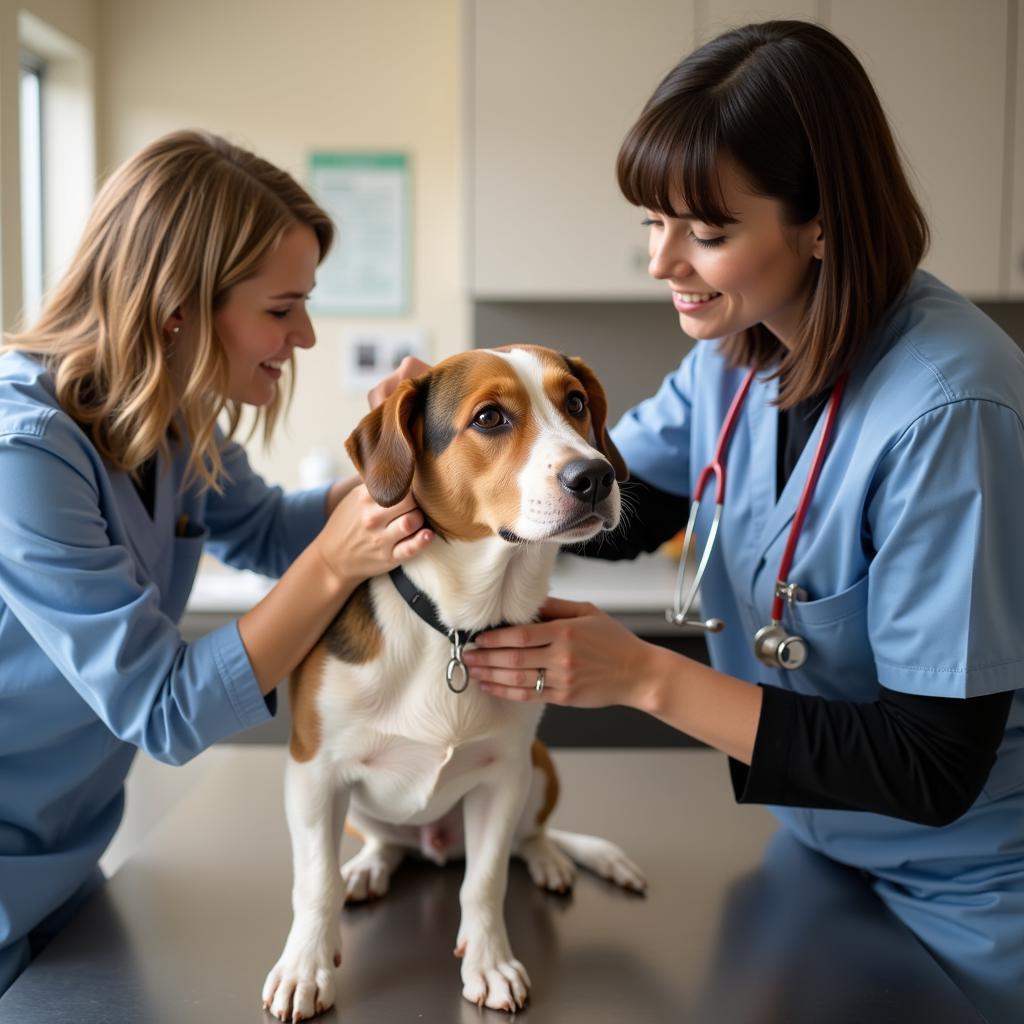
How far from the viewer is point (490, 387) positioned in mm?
1144

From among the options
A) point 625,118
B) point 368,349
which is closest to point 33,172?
point 368,349

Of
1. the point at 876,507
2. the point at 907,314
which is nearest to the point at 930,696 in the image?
the point at 876,507

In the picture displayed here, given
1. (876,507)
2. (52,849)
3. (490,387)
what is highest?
(490,387)

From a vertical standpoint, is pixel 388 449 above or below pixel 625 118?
below

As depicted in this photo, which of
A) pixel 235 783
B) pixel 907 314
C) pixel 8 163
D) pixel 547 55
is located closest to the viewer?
pixel 907 314

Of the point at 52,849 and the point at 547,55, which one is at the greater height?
the point at 547,55

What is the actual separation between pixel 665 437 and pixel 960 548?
23.5 inches

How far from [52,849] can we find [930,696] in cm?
103

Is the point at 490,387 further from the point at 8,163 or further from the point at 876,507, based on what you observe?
the point at 8,163

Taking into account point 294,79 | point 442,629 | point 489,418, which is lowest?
point 442,629

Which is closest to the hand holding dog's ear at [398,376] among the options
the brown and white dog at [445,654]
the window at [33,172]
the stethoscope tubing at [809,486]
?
the brown and white dog at [445,654]

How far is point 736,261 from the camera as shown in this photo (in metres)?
1.19

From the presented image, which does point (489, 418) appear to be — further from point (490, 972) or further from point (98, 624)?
point (490, 972)

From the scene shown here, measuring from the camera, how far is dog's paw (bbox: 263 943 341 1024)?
3.45 ft
